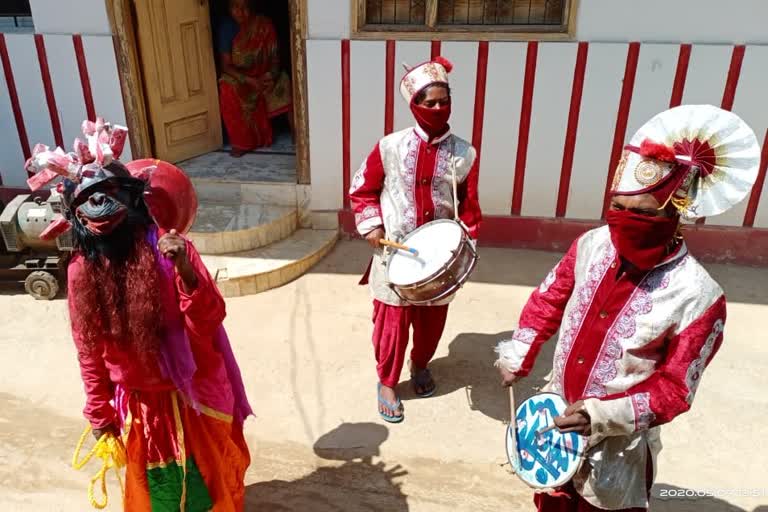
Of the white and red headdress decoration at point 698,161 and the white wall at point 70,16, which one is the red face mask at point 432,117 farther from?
the white wall at point 70,16

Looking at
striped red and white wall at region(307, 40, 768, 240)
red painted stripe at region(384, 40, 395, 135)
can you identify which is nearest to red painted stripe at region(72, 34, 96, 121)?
striped red and white wall at region(307, 40, 768, 240)

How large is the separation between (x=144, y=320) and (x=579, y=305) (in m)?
Result: 1.50

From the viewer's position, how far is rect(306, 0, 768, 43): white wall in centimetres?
466

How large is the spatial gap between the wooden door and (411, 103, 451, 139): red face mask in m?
3.40

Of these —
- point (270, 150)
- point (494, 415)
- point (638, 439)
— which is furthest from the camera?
point (270, 150)

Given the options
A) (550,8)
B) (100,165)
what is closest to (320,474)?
(100,165)

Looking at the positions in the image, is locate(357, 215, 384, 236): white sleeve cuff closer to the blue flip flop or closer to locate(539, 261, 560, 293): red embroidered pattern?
the blue flip flop

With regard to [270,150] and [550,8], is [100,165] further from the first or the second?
[270,150]

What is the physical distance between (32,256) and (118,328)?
3.39m

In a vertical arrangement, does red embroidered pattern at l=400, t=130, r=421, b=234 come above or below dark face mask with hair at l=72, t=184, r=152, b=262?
below

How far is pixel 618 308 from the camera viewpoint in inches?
80.2

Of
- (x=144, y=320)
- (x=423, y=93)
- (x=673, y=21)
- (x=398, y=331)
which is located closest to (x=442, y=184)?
(x=423, y=93)

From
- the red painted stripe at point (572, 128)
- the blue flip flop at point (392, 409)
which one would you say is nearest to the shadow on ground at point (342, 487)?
the blue flip flop at point (392, 409)

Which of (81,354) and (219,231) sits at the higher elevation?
(81,354)
